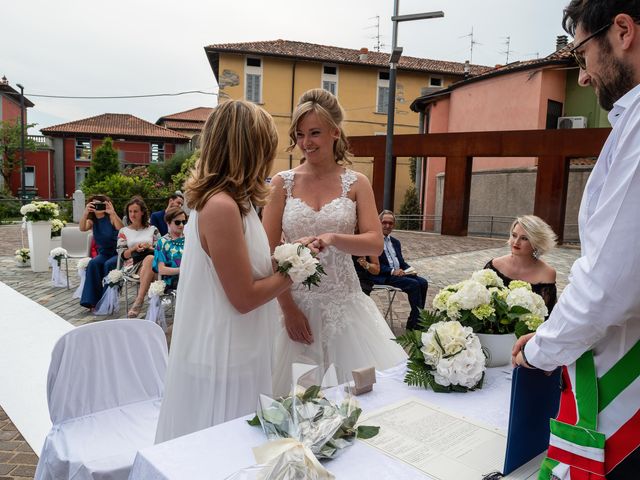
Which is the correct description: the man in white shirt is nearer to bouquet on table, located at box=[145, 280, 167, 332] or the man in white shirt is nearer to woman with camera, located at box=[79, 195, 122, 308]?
bouquet on table, located at box=[145, 280, 167, 332]

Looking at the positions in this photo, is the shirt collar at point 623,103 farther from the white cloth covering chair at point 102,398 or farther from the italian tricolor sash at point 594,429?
the white cloth covering chair at point 102,398

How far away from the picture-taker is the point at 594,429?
1.06 meters

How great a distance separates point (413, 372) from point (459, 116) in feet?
84.9

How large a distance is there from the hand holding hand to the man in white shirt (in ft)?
5.56

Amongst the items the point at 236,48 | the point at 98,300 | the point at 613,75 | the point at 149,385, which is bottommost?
the point at 98,300

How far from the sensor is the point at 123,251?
25.3 ft

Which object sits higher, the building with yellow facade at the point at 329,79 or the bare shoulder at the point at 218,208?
the building with yellow facade at the point at 329,79

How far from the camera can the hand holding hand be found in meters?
2.76

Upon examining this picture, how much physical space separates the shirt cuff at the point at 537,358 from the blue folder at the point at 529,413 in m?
0.10

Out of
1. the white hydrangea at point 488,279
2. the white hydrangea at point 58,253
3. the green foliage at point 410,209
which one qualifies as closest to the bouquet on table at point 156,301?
the white hydrangea at point 58,253

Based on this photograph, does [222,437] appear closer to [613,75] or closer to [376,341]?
[613,75]

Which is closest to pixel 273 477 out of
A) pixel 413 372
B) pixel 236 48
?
pixel 413 372

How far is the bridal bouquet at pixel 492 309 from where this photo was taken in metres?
2.01

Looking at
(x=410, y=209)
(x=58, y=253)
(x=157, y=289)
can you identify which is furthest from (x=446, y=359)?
(x=410, y=209)
